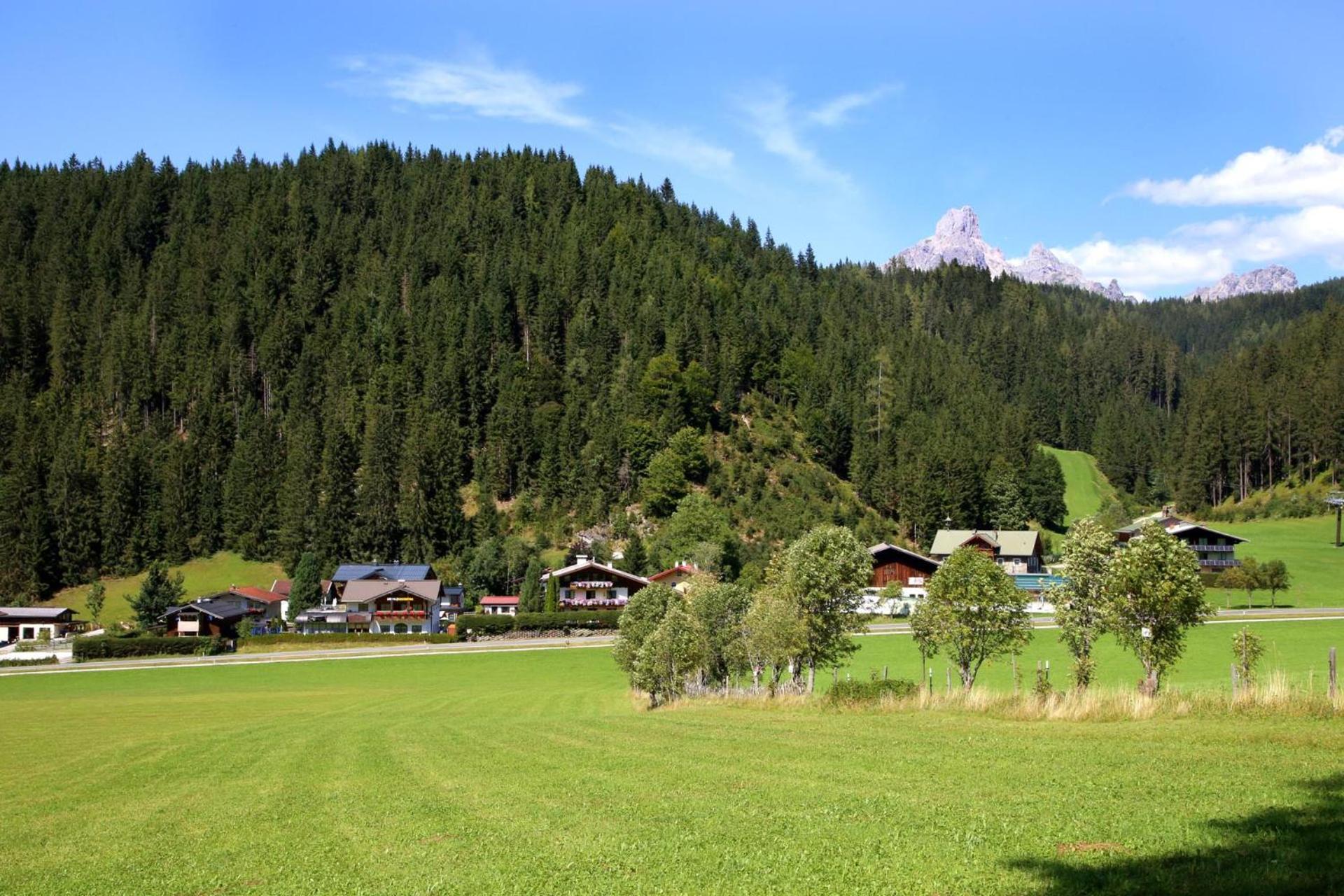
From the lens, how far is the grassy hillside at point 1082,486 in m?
168

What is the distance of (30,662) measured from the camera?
271 ft

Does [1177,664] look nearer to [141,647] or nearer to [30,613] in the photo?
[141,647]

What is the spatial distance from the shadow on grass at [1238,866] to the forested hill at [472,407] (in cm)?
11690

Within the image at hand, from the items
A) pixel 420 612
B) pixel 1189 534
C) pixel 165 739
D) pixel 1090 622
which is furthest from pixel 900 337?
pixel 165 739

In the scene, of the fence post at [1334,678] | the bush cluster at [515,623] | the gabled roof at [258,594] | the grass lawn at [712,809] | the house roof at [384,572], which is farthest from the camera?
the house roof at [384,572]

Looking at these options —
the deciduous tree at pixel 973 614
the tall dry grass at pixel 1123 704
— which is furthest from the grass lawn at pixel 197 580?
the tall dry grass at pixel 1123 704

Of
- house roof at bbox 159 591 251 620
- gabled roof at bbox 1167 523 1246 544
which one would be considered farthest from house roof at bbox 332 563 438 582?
gabled roof at bbox 1167 523 1246 544

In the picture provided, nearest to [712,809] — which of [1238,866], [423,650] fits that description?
[1238,866]

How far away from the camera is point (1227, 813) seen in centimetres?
1265

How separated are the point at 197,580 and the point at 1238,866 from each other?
14251 centimetres

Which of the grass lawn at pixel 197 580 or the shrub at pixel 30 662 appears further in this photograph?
the grass lawn at pixel 197 580

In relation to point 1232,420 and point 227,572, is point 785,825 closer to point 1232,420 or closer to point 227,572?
point 227,572

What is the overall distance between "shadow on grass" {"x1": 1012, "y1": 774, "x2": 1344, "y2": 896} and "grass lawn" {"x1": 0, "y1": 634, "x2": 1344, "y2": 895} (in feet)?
0.11

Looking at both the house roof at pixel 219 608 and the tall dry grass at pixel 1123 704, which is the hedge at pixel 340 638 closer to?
the house roof at pixel 219 608
